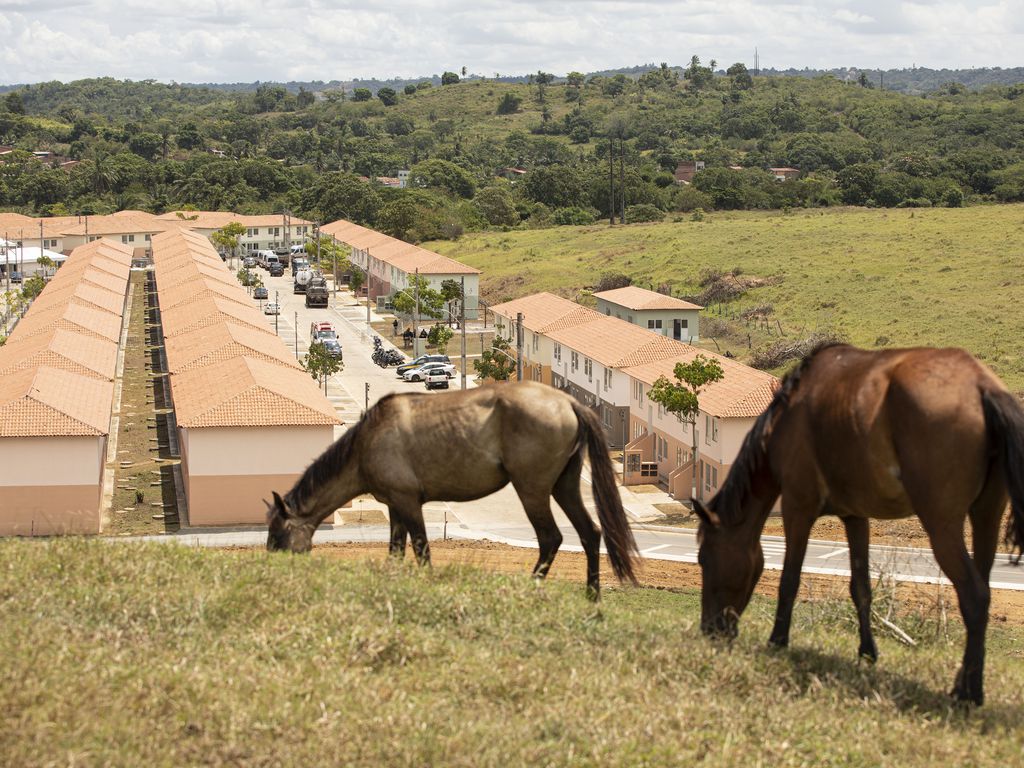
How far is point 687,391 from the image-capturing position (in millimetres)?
41844

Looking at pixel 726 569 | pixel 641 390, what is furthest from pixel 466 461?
pixel 641 390

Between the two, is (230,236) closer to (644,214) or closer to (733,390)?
(644,214)

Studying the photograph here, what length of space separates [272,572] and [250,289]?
8757 cm

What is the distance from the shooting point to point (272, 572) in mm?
12766

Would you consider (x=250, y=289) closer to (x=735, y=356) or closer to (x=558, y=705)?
(x=735, y=356)

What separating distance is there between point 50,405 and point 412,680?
98.7ft

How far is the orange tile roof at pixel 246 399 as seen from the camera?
38.1 m

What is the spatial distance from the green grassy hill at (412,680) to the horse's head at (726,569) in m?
0.39

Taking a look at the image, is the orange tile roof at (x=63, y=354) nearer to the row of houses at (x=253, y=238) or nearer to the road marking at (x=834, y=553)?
the road marking at (x=834, y=553)

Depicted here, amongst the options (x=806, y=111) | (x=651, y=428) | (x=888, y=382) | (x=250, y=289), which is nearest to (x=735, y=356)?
(x=651, y=428)

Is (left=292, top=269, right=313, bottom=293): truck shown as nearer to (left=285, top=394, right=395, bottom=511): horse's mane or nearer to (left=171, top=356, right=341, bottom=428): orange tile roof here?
(left=171, top=356, right=341, bottom=428): orange tile roof

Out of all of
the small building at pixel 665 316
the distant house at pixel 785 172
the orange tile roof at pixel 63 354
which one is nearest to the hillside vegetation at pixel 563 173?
the distant house at pixel 785 172

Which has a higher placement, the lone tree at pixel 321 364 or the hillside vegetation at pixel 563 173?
the hillside vegetation at pixel 563 173

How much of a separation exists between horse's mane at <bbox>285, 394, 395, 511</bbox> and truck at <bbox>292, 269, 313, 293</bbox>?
8298cm
